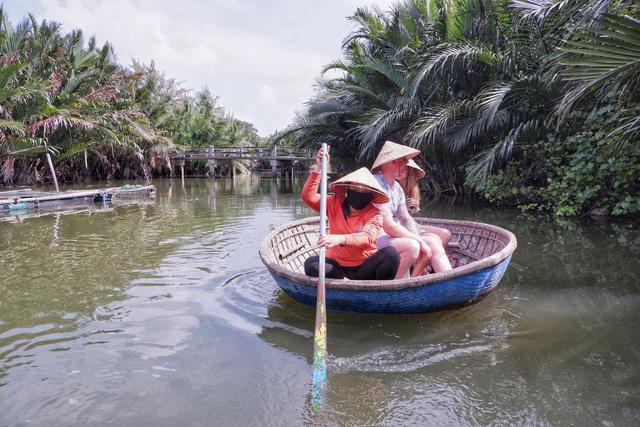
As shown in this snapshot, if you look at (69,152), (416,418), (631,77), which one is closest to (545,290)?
(631,77)

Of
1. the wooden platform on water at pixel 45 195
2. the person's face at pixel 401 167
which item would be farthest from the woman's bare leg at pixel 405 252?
the wooden platform on water at pixel 45 195

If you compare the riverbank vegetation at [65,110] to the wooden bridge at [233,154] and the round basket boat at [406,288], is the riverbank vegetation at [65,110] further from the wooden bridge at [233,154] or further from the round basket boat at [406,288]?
the round basket boat at [406,288]

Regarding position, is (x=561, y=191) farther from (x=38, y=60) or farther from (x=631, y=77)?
(x=38, y=60)

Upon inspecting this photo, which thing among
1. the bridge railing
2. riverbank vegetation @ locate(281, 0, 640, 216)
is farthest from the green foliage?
the bridge railing

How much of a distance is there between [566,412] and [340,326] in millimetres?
1596

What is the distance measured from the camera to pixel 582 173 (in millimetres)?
7871

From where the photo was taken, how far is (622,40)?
12.2 ft

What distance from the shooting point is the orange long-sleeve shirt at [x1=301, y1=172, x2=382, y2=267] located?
3.52 meters

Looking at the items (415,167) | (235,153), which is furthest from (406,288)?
(235,153)

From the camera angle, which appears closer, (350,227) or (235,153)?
(350,227)

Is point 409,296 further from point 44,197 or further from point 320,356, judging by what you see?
point 44,197

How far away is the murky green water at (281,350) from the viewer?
245cm

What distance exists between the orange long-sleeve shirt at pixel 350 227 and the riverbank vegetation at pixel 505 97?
2353 millimetres

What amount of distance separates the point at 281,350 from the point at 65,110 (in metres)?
14.9
